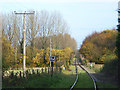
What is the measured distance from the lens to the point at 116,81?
13398 millimetres

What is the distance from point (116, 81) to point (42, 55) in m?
43.1

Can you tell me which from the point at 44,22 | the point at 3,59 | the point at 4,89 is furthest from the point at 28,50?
the point at 4,89

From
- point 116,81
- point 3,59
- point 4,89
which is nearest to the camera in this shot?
point 4,89

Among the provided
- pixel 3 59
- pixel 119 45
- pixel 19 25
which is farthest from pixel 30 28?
pixel 119 45

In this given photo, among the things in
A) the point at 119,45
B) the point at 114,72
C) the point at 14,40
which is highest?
the point at 14,40

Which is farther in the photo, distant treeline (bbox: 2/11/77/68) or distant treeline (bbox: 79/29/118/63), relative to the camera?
distant treeline (bbox: 2/11/77/68)

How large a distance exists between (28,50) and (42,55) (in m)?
5.67

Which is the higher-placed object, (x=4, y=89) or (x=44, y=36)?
(x=44, y=36)

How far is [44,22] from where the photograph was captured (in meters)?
54.1

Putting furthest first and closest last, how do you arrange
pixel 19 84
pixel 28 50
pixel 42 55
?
pixel 42 55 < pixel 28 50 < pixel 19 84

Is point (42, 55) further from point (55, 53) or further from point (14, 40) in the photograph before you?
point (14, 40)

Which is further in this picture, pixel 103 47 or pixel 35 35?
pixel 35 35

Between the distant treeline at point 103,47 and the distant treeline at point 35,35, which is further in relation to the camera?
the distant treeline at point 35,35

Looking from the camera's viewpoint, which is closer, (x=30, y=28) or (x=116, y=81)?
(x=116, y=81)
